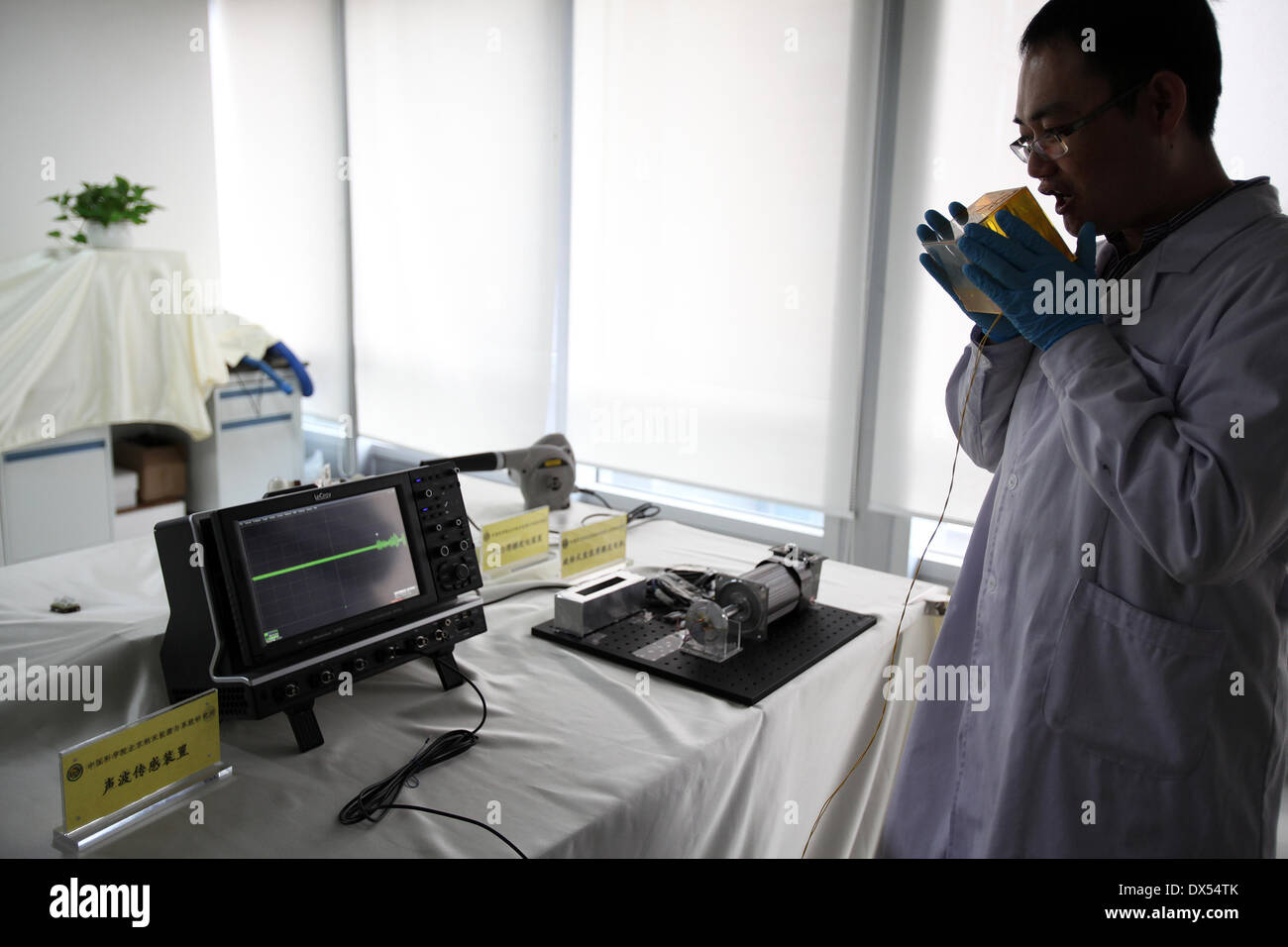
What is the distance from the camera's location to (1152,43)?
99 cm

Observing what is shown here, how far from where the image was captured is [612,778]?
110cm

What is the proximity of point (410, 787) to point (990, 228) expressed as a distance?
983 millimetres

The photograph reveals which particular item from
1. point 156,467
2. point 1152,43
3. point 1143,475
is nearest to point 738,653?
point 1143,475

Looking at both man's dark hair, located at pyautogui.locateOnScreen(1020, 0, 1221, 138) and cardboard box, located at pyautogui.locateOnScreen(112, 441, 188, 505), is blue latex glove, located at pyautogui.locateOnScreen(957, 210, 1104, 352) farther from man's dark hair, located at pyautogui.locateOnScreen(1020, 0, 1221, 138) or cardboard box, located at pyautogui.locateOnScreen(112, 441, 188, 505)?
cardboard box, located at pyautogui.locateOnScreen(112, 441, 188, 505)

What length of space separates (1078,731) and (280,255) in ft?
14.2

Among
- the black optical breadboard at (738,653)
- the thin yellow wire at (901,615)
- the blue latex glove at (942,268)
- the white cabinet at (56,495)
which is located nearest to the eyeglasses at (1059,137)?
the blue latex glove at (942,268)

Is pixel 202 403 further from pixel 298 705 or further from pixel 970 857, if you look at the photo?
pixel 970 857

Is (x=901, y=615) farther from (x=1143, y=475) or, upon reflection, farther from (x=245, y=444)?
(x=245, y=444)

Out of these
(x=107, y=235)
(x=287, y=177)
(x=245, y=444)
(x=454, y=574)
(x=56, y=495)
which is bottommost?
(x=56, y=495)

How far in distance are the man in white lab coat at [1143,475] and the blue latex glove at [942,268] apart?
3.0 inches

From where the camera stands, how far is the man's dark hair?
987mm

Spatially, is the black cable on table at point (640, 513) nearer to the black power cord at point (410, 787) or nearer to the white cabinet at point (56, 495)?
the black power cord at point (410, 787)

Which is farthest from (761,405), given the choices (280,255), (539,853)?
(280,255)

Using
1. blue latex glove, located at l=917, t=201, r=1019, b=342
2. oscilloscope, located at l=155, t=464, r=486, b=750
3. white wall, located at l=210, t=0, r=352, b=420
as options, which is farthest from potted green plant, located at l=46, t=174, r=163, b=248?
blue latex glove, located at l=917, t=201, r=1019, b=342
